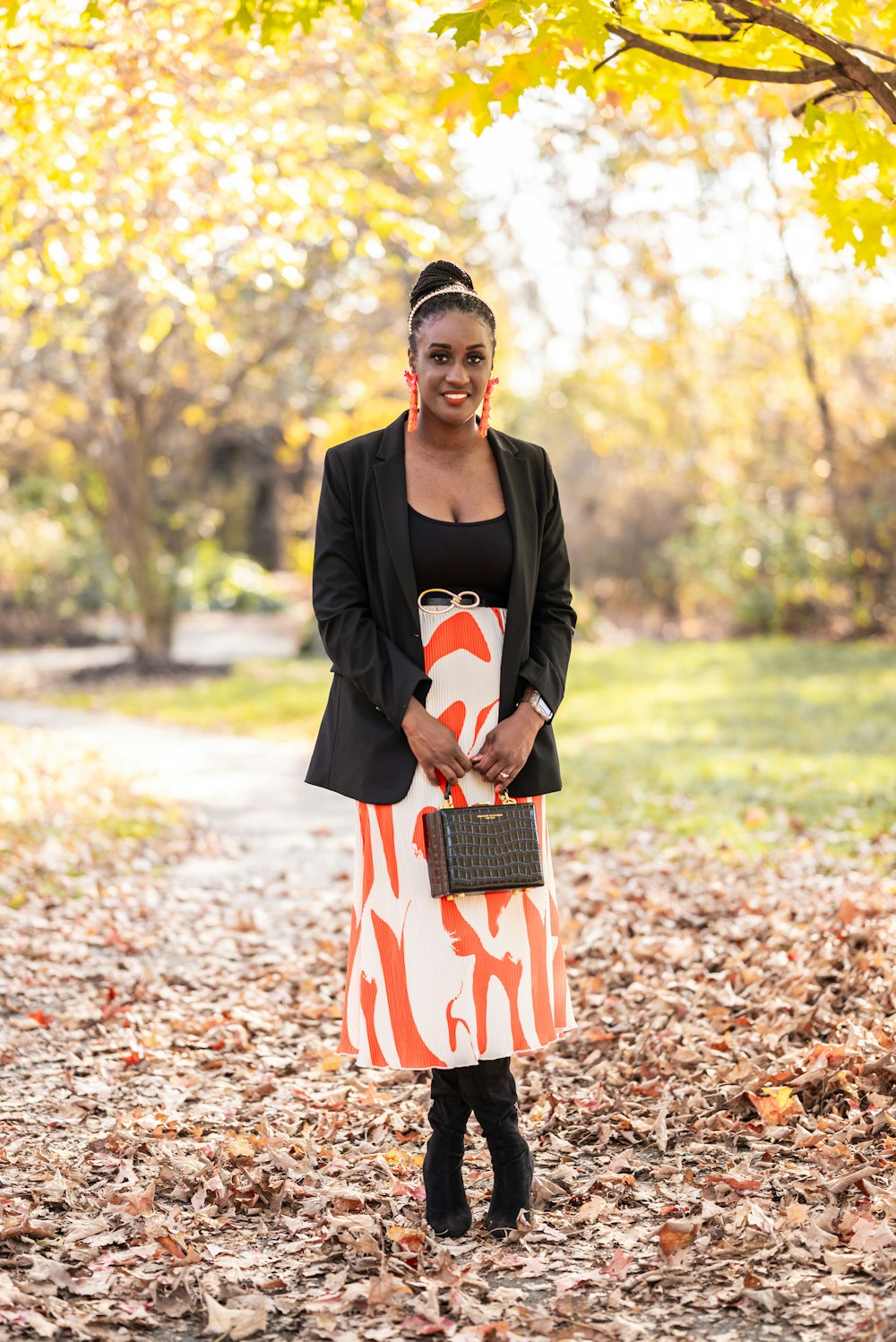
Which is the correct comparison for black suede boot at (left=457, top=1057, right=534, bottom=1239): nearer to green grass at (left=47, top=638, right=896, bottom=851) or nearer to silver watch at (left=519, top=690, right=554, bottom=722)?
silver watch at (left=519, top=690, right=554, bottom=722)

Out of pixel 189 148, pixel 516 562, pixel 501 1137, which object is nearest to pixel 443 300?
pixel 516 562

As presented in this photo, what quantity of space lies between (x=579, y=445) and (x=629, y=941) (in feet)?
62.5

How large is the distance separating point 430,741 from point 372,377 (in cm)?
1579

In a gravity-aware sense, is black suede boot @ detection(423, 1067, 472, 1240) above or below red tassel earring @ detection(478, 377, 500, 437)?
below

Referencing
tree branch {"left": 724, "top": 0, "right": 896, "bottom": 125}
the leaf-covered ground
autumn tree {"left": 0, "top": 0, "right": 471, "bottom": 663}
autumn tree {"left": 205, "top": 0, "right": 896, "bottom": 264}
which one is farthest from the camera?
autumn tree {"left": 0, "top": 0, "right": 471, "bottom": 663}

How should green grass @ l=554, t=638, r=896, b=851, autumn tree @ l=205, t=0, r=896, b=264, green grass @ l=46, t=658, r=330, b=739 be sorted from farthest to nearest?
1. green grass @ l=46, t=658, r=330, b=739
2. green grass @ l=554, t=638, r=896, b=851
3. autumn tree @ l=205, t=0, r=896, b=264

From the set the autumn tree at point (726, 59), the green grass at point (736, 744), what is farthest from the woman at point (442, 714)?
the green grass at point (736, 744)

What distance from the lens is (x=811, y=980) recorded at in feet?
16.0

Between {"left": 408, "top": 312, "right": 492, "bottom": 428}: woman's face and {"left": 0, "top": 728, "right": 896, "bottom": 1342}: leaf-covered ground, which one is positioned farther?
{"left": 408, "top": 312, "right": 492, "bottom": 428}: woman's face

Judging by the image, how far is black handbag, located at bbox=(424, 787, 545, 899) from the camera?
314 cm

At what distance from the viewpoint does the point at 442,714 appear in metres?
3.25

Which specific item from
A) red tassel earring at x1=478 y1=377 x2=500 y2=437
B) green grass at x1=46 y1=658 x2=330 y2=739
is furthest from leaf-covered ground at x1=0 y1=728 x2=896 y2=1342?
green grass at x1=46 y1=658 x2=330 y2=739

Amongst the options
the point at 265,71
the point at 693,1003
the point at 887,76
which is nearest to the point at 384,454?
the point at 887,76

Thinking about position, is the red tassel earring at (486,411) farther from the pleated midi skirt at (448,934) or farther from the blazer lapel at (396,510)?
the pleated midi skirt at (448,934)
